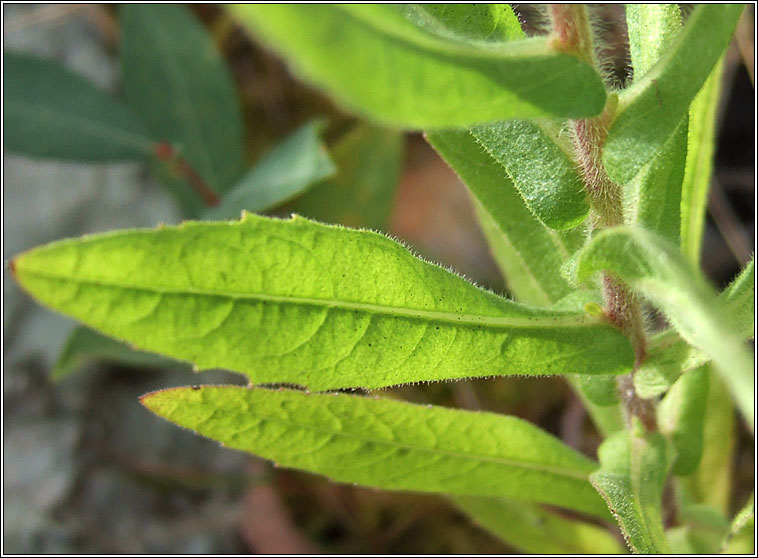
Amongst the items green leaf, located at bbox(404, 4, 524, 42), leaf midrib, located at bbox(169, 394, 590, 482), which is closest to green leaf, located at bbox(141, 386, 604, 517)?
leaf midrib, located at bbox(169, 394, 590, 482)

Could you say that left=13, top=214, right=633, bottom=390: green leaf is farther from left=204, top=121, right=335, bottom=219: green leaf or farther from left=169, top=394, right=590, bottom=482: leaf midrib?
left=204, top=121, right=335, bottom=219: green leaf

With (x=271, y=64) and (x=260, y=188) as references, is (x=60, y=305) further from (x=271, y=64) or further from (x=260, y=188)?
(x=271, y=64)

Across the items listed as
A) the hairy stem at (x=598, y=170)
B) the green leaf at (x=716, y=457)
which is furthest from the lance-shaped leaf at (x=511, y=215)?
the green leaf at (x=716, y=457)

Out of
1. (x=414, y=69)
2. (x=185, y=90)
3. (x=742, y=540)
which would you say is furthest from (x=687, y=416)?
(x=185, y=90)

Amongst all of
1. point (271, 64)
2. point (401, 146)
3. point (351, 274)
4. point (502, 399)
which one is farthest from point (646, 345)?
point (271, 64)

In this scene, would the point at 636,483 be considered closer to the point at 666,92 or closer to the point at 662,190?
the point at 662,190

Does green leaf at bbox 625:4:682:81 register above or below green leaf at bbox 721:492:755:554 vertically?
above
